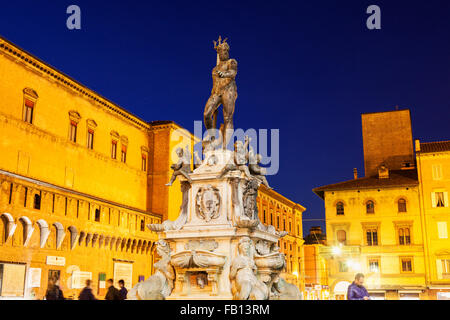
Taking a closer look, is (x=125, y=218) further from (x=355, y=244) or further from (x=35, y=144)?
(x=355, y=244)

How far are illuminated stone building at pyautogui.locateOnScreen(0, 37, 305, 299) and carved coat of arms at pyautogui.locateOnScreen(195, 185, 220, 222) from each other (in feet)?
63.5

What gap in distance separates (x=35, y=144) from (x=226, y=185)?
83.9 feet

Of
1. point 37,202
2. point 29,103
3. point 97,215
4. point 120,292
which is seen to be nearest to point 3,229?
point 37,202

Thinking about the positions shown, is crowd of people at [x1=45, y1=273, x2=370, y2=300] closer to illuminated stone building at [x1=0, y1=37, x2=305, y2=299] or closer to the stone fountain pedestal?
the stone fountain pedestal

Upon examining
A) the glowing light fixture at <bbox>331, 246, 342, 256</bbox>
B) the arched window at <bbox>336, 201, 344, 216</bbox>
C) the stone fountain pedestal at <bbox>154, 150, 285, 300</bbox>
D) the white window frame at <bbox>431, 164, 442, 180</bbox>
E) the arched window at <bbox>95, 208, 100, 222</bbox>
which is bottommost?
the stone fountain pedestal at <bbox>154, 150, 285, 300</bbox>

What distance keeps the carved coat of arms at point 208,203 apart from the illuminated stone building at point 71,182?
19.4 m

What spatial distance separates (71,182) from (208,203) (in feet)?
91.3

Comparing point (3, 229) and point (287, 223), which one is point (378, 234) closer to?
point (287, 223)

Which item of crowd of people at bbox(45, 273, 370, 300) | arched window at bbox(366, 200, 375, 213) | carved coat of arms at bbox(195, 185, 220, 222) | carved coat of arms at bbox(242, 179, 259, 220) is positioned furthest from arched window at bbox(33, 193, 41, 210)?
arched window at bbox(366, 200, 375, 213)

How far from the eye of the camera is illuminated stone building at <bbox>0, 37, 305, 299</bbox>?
26.7m

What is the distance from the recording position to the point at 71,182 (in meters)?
34.7

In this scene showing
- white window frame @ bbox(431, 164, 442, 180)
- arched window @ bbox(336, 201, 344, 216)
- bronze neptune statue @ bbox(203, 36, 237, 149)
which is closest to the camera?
bronze neptune statue @ bbox(203, 36, 237, 149)

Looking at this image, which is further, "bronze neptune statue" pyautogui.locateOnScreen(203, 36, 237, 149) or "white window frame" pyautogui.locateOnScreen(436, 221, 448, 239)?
"white window frame" pyautogui.locateOnScreen(436, 221, 448, 239)

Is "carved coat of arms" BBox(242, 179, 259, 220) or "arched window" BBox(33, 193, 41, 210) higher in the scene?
"arched window" BBox(33, 193, 41, 210)
